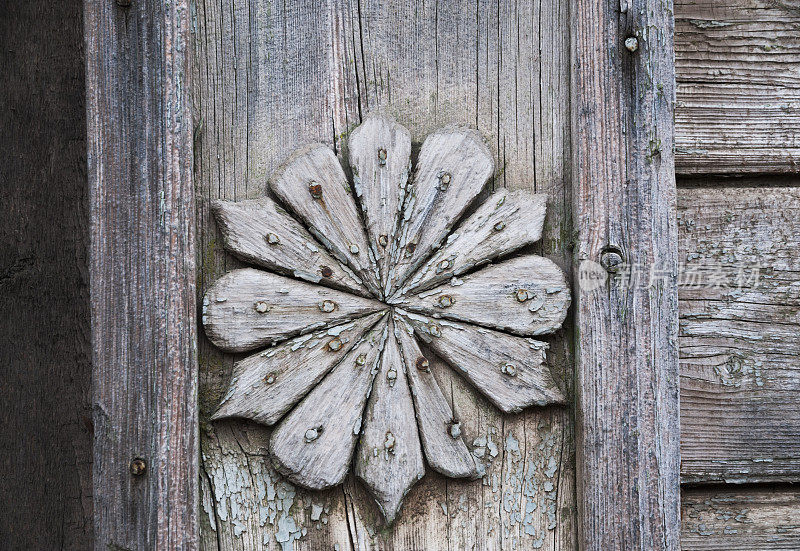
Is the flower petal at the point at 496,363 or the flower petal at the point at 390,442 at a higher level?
the flower petal at the point at 496,363

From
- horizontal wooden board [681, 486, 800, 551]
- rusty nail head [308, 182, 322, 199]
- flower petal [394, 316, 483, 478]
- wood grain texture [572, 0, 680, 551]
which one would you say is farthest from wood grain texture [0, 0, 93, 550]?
horizontal wooden board [681, 486, 800, 551]

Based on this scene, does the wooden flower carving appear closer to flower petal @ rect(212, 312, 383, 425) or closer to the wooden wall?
flower petal @ rect(212, 312, 383, 425)

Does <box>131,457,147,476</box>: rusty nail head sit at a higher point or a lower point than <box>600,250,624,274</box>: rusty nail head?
lower

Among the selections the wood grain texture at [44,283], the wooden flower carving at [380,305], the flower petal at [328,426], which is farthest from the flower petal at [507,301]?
the wood grain texture at [44,283]

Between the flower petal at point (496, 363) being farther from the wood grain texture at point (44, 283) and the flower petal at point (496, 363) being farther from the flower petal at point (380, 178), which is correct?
the wood grain texture at point (44, 283)

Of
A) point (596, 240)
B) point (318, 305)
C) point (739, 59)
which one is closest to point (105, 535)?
point (318, 305)

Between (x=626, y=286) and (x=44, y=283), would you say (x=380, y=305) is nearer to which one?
(x=626, y=286)

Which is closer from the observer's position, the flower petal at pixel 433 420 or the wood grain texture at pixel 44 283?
the flower petal at pixel 433 420
